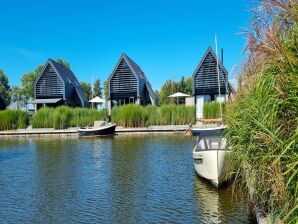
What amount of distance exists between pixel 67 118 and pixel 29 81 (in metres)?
48.3

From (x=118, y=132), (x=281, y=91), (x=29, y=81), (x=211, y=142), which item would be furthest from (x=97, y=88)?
(x=281, y=91)

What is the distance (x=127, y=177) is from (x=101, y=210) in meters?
3.79

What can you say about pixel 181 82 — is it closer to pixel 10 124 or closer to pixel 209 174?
pixel 10 124

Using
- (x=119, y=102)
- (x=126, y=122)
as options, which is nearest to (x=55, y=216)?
(x=126, y=122)

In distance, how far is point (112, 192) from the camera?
10648 millimetres

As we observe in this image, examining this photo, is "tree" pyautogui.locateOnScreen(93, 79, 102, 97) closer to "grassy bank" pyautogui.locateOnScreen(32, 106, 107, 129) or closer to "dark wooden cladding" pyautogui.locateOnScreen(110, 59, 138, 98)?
"dark wooden cladding" pyautogui.locateOnScreen(110, 59, 138, 98)

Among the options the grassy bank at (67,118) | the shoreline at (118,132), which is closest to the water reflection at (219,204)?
the shoreline at (118,132)

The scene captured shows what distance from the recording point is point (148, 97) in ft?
173

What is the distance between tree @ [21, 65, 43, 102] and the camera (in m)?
79.0

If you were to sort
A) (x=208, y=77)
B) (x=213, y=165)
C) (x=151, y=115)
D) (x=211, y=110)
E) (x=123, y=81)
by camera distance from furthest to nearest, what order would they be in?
1. (x=123, y=81)
2. (x=208, y=77)
3. (x=151, y=115)
4. (x=211, y=110)
5. (x=213, y=165)

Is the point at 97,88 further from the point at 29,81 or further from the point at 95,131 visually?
the point at 95,131

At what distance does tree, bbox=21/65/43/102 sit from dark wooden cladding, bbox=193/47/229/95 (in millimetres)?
45913

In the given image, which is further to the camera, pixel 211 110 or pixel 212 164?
pixel 211 110

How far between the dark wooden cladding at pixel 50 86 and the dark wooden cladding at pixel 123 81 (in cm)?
684
